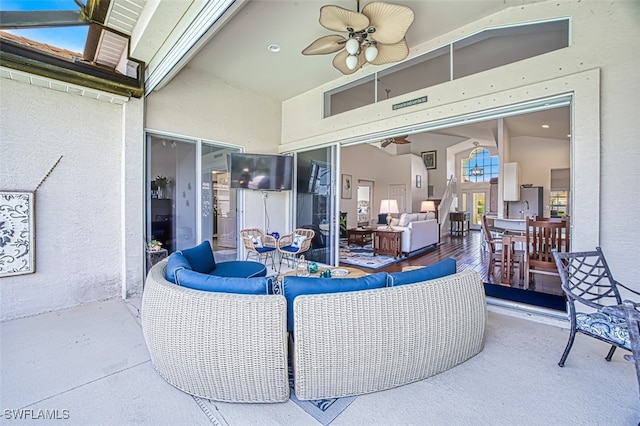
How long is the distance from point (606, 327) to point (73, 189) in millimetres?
5138

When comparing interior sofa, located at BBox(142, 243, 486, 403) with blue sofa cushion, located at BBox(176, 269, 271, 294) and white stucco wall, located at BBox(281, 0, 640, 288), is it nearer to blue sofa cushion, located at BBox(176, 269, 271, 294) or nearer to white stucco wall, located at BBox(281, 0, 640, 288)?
blue sofa cushion, located at BBox(176, 269, 271, 294)

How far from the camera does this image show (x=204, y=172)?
4.70 metres

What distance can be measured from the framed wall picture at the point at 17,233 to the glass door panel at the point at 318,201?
380 cm

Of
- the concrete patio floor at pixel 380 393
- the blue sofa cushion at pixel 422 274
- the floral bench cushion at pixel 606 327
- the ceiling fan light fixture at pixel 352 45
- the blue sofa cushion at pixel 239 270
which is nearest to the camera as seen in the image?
the concrete patio floor at pixel 380 393

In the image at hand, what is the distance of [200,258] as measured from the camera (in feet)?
10.2

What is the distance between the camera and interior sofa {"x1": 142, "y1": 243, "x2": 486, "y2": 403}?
1655mm

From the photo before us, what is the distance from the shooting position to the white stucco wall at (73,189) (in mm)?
3000

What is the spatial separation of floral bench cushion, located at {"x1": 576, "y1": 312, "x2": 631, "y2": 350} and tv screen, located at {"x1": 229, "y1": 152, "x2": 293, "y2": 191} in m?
4.36

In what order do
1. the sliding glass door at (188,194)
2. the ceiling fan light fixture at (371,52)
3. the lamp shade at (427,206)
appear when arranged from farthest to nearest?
the lamp shade at (427,206)
the sliding glass door at (188,194)
the ceiling fan light fixture at (371,52)

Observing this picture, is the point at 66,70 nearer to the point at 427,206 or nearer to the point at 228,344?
the point at 228,344

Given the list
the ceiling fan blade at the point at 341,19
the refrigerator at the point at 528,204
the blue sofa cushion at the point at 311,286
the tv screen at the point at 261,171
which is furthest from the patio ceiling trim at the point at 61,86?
the refrigerator at the point at 528,204

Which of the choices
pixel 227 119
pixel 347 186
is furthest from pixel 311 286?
pixel 347 186

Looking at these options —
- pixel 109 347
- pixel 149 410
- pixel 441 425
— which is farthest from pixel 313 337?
pixel 109 347

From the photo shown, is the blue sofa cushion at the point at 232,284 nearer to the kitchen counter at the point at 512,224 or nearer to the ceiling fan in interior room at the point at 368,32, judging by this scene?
the ceiling fan in interior room at the point at 368,32
